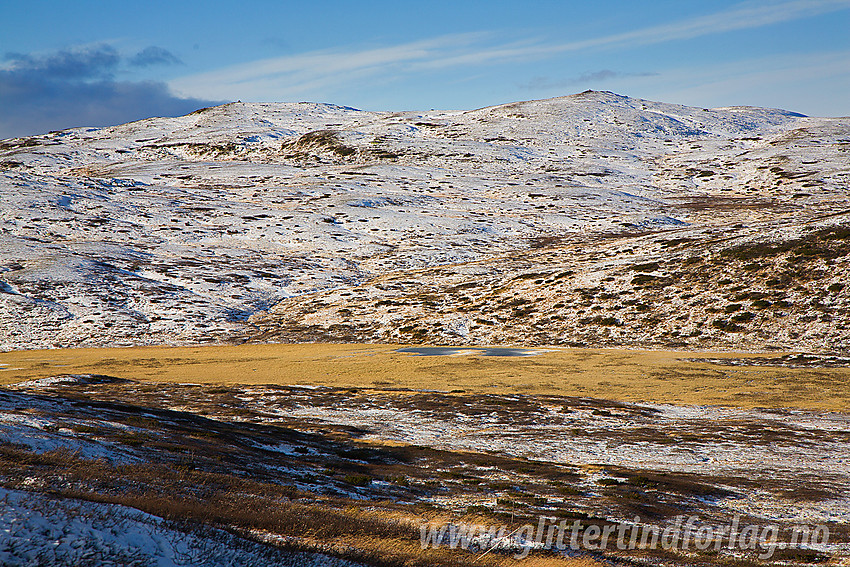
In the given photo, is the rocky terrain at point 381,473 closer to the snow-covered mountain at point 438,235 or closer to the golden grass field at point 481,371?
the golden grass field at point 481,371

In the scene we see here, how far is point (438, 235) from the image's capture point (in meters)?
96.6

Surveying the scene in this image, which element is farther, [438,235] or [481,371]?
[438,235]

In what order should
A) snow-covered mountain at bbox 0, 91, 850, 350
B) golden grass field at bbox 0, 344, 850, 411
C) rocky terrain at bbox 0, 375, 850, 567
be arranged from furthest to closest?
snow-covered mountain at bbox 0, 91, 850, 350 < golden grass field at bbox 0, 344, 850, 411 < rocky terrain at bbox 0, 375, 850, 567

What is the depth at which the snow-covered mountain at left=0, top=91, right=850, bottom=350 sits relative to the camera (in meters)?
55.3

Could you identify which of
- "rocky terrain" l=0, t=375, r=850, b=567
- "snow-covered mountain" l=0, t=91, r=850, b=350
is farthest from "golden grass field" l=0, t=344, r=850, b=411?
"snow-covered mountain" l=0, t=91, r=850, b=350

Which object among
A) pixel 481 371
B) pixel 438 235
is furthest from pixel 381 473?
pixel 438 235

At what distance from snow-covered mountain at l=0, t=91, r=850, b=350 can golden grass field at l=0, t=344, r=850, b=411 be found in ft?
20.8

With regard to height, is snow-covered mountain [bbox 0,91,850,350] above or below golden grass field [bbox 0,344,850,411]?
above

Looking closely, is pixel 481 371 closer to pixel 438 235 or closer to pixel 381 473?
pixel 381 473

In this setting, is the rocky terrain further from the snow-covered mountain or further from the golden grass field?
the snow-covered mountain

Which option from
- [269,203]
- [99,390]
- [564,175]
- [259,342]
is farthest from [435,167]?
[99,390]

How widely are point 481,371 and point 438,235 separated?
56.9 m

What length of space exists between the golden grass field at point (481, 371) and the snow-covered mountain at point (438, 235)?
6.33 metres

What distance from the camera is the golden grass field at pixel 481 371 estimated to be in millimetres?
34031
